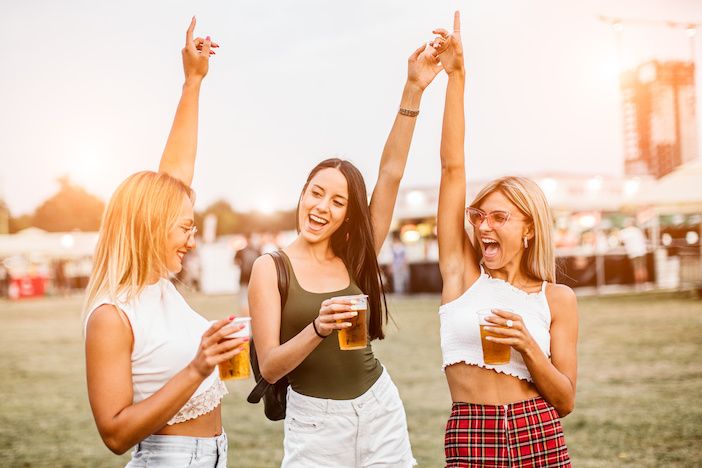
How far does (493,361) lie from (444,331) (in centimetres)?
27

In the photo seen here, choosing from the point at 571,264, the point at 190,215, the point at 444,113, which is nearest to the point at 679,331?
the point at 571,264

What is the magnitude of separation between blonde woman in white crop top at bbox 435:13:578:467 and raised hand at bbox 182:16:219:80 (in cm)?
111

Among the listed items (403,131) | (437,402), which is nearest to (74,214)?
(437,402)

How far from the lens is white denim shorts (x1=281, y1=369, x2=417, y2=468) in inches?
98.4

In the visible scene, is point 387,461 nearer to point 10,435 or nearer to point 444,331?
point 444,331

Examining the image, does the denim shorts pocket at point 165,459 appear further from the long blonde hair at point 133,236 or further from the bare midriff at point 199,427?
the long blonde hair at point 133,236

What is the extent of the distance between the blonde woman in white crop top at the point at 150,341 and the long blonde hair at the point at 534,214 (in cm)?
120

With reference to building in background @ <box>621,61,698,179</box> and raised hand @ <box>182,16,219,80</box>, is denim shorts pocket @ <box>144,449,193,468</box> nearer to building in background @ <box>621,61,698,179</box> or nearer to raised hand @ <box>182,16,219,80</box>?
raised hand @ <box>182,16,219,80</box>

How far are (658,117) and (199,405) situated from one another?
50461 mm

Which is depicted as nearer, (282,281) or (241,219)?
(282,281)

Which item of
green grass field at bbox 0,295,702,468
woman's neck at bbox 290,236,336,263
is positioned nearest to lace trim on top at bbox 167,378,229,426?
woman's neck at bbox 290,236,336,263

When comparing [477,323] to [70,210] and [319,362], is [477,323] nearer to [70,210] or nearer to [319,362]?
[319,362]

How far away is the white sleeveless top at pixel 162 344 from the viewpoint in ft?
6.63

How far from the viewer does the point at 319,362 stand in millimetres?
2574
